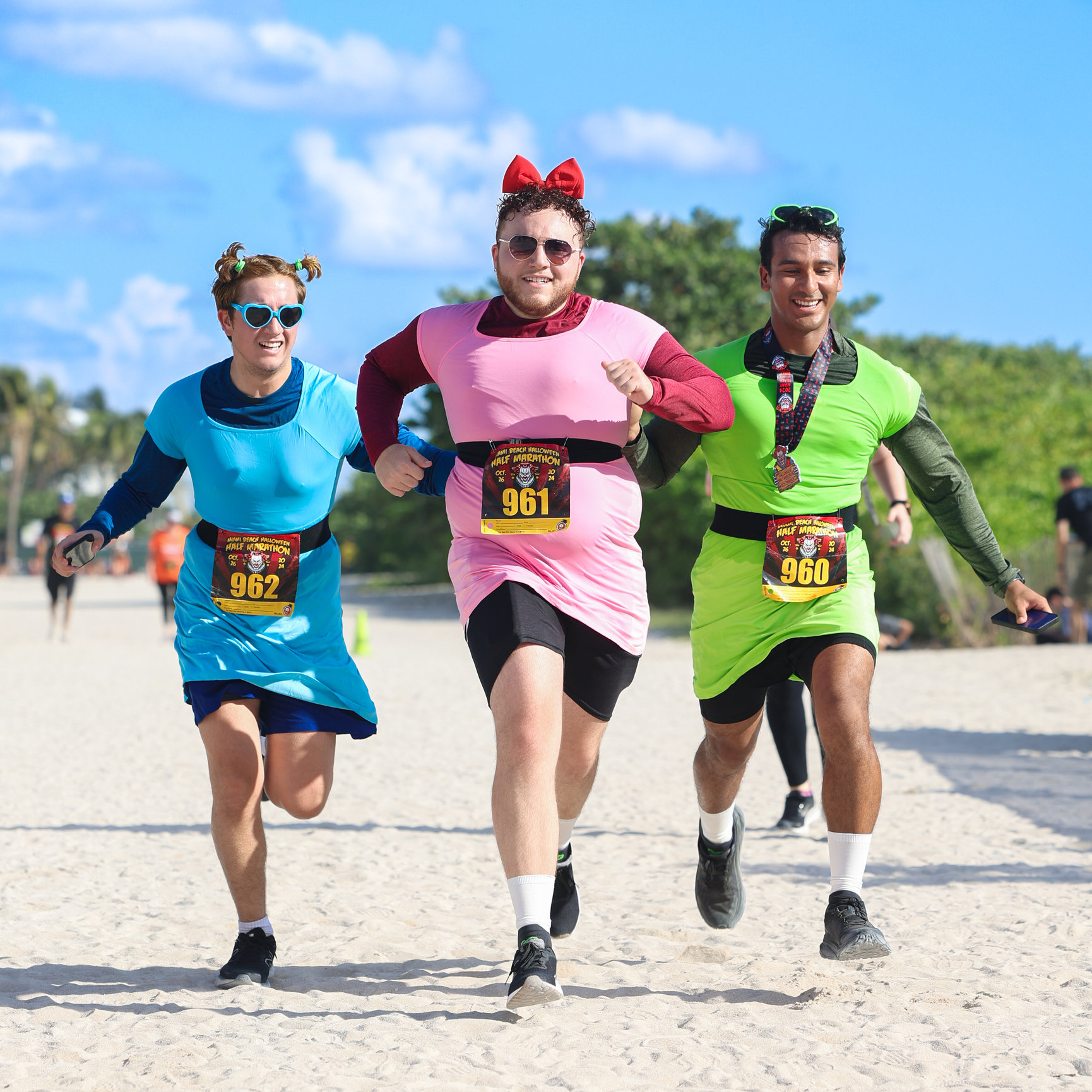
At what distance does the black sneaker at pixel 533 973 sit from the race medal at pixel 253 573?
4.14 feet

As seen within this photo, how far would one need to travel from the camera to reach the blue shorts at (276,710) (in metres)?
4.34

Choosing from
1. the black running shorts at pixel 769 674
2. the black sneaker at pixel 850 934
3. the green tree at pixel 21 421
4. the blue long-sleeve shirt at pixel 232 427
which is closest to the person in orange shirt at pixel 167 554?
the blue long-sleeve shirt at pixel 232 427

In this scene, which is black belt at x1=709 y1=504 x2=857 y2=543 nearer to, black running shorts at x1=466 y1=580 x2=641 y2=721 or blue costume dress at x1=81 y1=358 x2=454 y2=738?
black running shorts at x1=466 y1=580 x2=641 y2=721

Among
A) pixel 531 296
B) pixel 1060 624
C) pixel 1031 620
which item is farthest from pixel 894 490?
pixel 1060 624

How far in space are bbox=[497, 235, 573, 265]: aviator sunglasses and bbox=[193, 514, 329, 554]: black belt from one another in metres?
0.99

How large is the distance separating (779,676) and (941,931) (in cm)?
119

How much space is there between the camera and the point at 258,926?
4.43 metres

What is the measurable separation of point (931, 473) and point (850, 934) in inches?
57.2

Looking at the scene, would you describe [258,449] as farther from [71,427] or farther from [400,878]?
[71,427]

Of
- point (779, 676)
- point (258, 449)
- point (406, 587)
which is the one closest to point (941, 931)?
point (779, 676)

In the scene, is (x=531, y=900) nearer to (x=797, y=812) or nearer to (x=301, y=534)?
(x=301, y=534)

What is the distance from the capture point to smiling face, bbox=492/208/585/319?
4.13 meters

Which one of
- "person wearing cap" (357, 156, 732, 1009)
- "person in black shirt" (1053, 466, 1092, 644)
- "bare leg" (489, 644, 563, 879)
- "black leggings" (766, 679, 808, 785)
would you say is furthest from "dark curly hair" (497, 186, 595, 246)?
"person in black shirt" (1053, 466, 1092, 644)

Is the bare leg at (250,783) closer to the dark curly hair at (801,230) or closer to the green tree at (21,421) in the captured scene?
the dark curly hair at (801,230)
